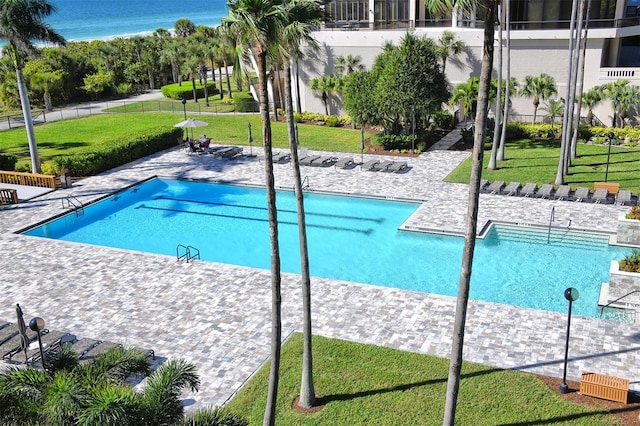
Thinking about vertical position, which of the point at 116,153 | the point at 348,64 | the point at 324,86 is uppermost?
the point at 348,64

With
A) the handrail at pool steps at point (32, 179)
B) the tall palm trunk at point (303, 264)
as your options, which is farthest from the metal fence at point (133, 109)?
the tall palm trunk at point (303, 264)

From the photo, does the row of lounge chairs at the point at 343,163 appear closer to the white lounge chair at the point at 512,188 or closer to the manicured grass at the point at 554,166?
the manicured grass at the point at 554,166

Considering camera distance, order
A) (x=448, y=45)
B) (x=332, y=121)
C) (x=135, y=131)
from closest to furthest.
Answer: (x=448, y=45) → (x=135, y=131) → (x=332, y=121)

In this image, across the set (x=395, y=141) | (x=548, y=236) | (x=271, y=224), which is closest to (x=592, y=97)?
(x=395, y=141)

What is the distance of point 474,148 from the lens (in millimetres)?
9211

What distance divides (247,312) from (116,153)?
64.9 feet

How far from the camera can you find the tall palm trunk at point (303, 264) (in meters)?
11.6

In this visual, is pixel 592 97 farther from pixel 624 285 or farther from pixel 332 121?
pixel 624 285

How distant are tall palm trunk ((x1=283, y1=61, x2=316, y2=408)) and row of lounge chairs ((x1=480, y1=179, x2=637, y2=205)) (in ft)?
53.9

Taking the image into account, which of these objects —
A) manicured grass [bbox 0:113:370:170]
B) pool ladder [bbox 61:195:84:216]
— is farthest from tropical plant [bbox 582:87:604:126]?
pool ladder [bbox 61:195:84:216]

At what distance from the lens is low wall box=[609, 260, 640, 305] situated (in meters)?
17.3

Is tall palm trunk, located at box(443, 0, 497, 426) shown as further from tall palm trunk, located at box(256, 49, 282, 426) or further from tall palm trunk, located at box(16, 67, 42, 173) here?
tall palm trunk, located at box(16, 67, 42, 173)

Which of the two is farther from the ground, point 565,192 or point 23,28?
point 23,28

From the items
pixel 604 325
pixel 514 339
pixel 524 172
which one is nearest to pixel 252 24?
pixel 514 339
